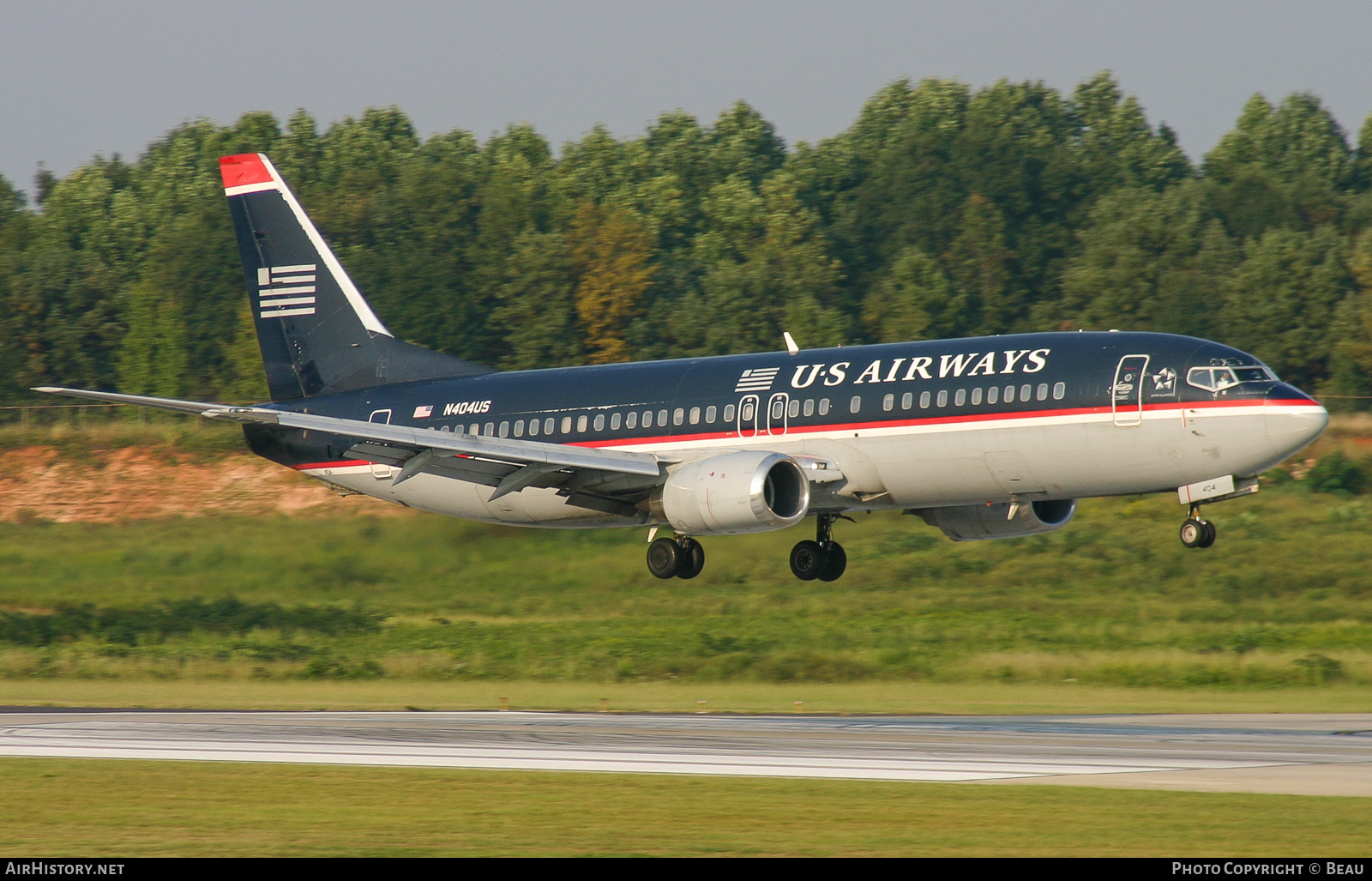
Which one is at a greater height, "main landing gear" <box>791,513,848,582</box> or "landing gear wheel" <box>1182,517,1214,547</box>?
"landing gear wheel" <box>1182,517,1214,547</box>

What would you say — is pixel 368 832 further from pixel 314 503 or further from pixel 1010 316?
pixel 1010 316

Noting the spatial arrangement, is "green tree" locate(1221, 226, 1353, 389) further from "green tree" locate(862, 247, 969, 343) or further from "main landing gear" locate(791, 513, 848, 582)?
"main landing gear" locate(791, 513, 848, 582)

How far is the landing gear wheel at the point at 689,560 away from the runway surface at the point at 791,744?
10.9 feet

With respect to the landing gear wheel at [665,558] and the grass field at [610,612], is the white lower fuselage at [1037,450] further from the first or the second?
the grass field at [610,612]

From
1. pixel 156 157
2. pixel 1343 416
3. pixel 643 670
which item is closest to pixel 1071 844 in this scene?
pixel 643 670

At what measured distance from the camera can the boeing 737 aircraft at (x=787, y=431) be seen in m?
34.2

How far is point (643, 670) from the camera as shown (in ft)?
165

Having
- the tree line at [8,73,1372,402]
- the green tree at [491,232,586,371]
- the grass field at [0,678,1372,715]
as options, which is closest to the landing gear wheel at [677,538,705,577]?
the grass field at [0,678,1372,715]

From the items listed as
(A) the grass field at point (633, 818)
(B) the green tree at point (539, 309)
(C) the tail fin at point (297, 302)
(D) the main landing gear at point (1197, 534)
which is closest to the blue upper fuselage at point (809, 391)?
(C) the tail fin at point (297, 302)

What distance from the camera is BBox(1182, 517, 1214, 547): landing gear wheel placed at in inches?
1356

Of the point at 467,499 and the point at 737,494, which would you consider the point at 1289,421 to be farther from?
the point at 467,499

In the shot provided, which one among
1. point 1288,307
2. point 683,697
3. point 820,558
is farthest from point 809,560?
point 1288,307

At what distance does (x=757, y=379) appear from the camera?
1517 inches

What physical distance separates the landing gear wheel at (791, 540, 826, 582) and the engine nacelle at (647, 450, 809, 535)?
4079 millimetres
